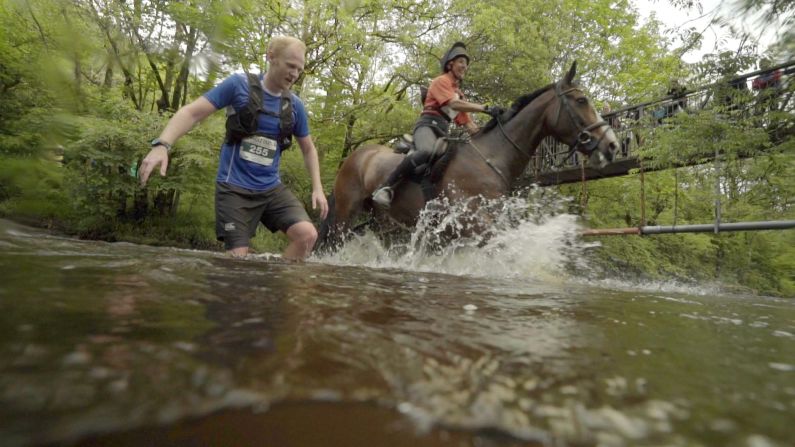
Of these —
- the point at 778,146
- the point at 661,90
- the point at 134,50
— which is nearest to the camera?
the point at 778,146

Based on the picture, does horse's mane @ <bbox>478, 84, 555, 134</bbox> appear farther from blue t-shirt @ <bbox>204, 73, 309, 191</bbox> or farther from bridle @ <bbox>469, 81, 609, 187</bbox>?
blue t-shirt @ <bbox>204, 73, 309, 191</bbox>

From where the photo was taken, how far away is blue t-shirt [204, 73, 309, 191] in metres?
3.57

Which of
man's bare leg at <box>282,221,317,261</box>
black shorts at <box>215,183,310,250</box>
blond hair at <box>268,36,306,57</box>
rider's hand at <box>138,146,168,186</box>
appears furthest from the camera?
man's bare leg at <box>282,221,317,261</box>

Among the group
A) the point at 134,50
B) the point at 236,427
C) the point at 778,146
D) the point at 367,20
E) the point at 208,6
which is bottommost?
the point at 236,427

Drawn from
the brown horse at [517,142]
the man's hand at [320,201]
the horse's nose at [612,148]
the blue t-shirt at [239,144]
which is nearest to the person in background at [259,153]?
the blue t-shirt at [239,144]

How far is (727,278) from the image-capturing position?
566 inches

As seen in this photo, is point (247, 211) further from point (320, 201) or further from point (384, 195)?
point (384, 195)

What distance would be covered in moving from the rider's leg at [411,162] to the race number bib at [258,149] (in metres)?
1.96

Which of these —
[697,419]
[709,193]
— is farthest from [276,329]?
[709,193]

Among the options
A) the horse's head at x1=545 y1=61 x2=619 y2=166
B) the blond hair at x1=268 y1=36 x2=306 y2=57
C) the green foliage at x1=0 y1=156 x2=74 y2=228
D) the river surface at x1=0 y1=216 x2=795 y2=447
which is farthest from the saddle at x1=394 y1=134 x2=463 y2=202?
the green foliage at x1=0 y1=156 x2=74 y2=228

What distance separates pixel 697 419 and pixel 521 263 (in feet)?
13.8

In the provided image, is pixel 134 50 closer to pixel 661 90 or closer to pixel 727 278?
pixel 661 90

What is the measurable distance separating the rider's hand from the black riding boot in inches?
115

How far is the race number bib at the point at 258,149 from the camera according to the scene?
369cm
